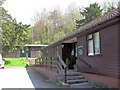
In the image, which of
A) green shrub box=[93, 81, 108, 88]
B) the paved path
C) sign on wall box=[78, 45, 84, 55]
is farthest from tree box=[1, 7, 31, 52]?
green shrub box=[93, 81, 108, 88]

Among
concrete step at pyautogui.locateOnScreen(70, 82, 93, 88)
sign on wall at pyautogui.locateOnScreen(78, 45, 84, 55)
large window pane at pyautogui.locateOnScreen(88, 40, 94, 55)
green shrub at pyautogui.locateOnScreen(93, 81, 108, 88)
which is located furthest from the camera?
sign on wall at pyautogui.locateOnScreen(78, 45, 84, 55)

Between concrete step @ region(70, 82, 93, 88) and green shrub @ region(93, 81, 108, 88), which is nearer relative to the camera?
green shrub @ region(93, 81, 108, 88)

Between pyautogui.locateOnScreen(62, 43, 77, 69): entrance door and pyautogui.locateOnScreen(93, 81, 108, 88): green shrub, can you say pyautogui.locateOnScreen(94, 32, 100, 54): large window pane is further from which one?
pyautogui.locateOnScreen(62, 43, 77, 69): entrance door

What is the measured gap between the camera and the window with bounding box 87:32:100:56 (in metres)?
7.77

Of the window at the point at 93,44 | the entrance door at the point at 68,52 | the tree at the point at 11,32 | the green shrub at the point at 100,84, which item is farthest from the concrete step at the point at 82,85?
the tree at the point at 11,32

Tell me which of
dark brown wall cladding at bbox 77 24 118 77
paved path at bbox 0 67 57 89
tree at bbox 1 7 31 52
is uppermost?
tree at bbox 1 7 31 52

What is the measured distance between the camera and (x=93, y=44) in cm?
809

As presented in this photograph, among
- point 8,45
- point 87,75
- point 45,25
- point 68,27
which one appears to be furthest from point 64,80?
point 45,25

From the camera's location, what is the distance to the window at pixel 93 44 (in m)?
7.77

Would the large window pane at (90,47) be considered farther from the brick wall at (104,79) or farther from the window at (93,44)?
the brick wall at (104,79)

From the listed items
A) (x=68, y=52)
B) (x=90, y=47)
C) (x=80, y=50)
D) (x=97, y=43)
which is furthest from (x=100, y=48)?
(x=68, y=52)

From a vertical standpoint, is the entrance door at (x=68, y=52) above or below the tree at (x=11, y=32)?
below

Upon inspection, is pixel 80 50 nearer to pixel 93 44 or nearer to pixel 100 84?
pixel 93 44

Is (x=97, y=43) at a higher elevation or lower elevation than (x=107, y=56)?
higher
